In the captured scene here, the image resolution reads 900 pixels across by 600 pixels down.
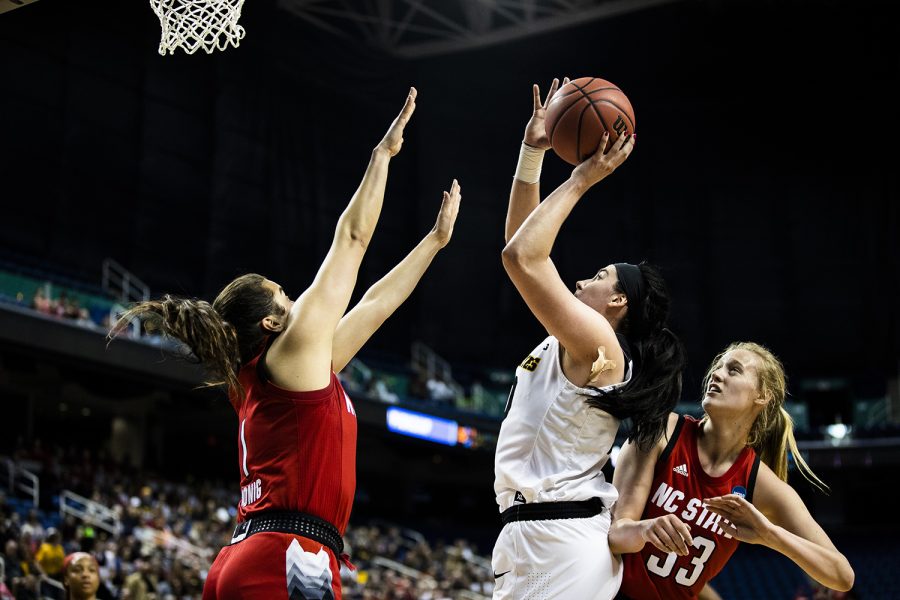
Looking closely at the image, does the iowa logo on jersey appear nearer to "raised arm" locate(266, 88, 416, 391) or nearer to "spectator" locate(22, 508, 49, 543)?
"raised arm" locate(266, 88, 416, 391)

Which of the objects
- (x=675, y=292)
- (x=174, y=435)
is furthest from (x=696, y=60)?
(x=174, y=435)

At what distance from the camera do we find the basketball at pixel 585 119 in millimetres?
3723

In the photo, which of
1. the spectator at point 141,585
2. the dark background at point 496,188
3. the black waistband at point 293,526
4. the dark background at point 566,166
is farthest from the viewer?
the dark background at point 566,166

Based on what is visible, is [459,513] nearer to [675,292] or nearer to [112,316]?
[675,292]

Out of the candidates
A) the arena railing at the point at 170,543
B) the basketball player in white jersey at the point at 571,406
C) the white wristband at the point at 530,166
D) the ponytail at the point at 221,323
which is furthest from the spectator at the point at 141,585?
the white wristband at the point at 530,166

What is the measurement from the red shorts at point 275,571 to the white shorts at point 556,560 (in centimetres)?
57

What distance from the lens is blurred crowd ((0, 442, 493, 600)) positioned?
36.0 ft

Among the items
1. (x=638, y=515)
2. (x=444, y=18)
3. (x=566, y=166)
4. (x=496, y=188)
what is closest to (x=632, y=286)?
(x=638, y=515)

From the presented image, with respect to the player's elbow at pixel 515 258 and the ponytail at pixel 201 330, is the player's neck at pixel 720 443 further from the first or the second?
the ponytail at pixel 201 330

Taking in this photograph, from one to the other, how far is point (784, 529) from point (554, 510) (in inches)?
31.4

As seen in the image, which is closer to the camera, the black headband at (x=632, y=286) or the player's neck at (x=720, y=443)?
the black headband at (x=632, y=286)

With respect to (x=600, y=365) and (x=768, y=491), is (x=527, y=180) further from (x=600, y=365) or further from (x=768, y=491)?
(x=768, y=491)

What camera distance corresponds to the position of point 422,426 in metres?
Answer: 22.2

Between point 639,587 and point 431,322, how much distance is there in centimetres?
2242
